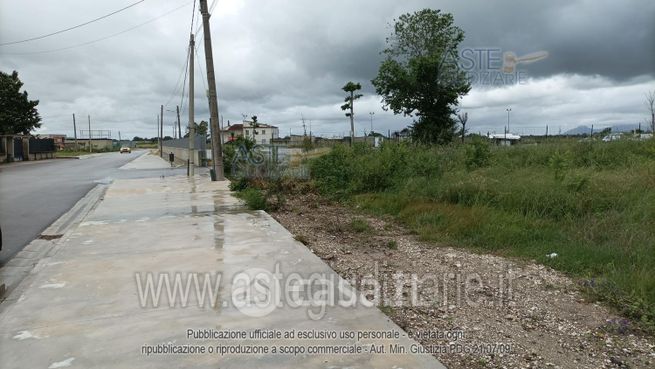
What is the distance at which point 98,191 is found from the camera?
49.0ft

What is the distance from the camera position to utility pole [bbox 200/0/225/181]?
1725 cm

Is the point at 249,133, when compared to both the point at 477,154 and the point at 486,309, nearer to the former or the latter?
the point at 477,154

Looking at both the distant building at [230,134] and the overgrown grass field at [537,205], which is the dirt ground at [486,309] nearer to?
the overgrown grass field at [537,205]

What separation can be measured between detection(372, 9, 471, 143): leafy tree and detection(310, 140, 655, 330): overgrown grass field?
796 inches

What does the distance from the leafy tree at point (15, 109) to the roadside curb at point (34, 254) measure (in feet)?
140

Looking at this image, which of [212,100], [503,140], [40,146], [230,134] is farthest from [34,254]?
[40,146]

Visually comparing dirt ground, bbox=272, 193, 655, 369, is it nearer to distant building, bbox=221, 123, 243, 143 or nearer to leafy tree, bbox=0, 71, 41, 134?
distant building, bbox=221, 123, 243, 143

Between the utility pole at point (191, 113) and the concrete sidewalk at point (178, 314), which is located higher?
the utility pole at point (191, 113)

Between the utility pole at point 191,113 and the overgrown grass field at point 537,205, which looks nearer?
the overgrown grass field at point 537,205

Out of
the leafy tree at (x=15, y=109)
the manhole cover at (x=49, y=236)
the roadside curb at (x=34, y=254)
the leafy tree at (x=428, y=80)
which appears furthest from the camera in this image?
the leafy tree at (x=15, y=109)

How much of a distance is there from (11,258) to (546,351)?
22.3 ft

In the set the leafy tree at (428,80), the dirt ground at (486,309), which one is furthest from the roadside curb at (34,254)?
the leafy tree at (428,80)

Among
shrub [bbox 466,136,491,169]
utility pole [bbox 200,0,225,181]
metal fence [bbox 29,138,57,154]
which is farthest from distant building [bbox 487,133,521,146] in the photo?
metal fence [bbox 29,138,57,154]

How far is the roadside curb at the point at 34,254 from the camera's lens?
4.82m
